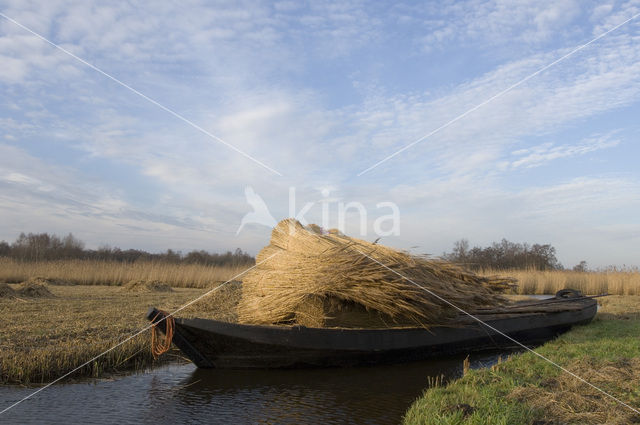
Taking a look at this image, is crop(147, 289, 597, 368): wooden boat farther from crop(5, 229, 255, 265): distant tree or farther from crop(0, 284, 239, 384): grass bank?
crop(5, 229, 255, 265): distant tree

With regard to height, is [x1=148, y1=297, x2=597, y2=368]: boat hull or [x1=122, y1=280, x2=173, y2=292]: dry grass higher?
[x1=122, y1=280, x2=173, y2=292]: dry grass

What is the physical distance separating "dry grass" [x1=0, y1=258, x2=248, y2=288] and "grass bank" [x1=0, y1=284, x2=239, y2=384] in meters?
9.45

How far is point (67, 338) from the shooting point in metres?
6.82

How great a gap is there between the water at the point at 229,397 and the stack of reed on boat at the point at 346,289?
84cm

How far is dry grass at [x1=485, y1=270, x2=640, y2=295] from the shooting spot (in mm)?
18547

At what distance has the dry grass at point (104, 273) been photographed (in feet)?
66.0

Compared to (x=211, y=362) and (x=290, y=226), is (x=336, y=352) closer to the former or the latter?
(x=211, y=362)

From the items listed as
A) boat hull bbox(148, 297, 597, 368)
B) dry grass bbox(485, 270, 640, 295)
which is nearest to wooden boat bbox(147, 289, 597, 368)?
boat hull bbox(148, 297, 597, 368)

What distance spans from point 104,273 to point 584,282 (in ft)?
67.1

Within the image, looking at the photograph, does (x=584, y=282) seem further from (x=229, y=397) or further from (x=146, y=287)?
(x=229, y=397)

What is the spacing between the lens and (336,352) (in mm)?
6547

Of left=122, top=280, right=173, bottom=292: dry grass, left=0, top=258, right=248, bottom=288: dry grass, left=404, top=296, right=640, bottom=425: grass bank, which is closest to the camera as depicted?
left=404, top=296, right=640, bottom=425: grass bank

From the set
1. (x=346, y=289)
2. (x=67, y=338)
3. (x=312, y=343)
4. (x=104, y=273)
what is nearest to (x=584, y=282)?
(x=346, y=289)

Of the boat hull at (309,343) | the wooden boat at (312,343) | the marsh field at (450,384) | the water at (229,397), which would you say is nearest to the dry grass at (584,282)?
the marsh field at (450,384)
